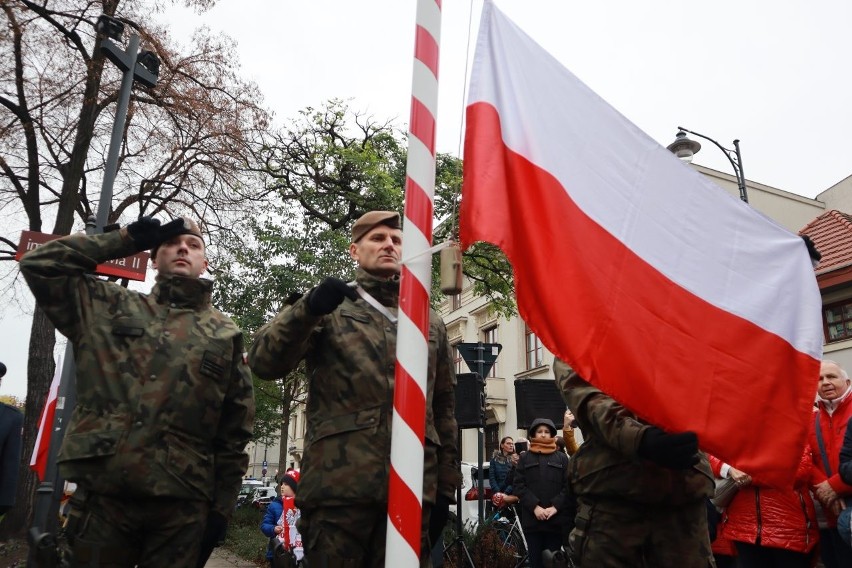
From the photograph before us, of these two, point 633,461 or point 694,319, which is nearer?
point 694,319

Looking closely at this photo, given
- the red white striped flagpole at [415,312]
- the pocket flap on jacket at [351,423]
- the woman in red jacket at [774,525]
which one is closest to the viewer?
the red white striped flagpole at [415,312]

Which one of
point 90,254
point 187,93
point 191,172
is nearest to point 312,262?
point 191,172

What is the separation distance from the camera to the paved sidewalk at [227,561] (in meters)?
11.2

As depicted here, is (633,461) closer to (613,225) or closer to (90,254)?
(613,225)

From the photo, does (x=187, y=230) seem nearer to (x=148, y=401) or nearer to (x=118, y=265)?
(x=148, y=401)

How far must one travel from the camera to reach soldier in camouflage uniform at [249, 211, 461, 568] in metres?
2.53

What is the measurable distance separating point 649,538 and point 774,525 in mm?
1778

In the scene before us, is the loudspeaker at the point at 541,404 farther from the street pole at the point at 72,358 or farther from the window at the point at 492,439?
the window at the point at 492,439

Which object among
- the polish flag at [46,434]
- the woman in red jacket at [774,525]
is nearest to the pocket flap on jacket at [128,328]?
the woman in red jacket at [774,525]

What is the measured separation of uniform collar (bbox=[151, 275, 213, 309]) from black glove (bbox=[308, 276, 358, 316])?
991mm

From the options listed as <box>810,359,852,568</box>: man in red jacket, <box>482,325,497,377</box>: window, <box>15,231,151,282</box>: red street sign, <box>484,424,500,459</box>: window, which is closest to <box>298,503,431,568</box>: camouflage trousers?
<box>810,359,852,568</box>: man in red jacket

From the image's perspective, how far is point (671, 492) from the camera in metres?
3.03

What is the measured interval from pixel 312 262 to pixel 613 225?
15256mm

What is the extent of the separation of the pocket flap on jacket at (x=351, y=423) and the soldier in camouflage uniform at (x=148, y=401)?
2.19 ft
